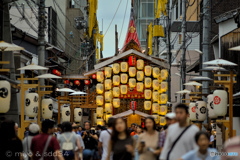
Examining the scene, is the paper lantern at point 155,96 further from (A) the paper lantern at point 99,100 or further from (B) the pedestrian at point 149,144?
(B) the pedestrian at point 149,144

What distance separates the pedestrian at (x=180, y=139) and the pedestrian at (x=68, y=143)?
11.8ft

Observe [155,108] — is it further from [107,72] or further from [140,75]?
[107,72]

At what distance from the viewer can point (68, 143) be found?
1098 centimetres

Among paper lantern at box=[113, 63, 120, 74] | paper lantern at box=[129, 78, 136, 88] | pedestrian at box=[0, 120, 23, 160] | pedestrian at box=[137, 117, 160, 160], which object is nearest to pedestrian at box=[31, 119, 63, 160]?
pedestrian at box=[0, 120, 23, 160]

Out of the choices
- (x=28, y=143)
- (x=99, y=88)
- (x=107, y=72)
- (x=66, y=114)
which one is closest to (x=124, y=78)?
(x=107, y=72)

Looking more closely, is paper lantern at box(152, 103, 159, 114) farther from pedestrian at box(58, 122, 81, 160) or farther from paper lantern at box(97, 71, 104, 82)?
pedestrian at box(58, 122, 81, 160)

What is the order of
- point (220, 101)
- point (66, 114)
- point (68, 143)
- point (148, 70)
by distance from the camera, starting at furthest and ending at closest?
1. point (148, 70)
2. point (66, 114)
3. point (220, 101)
4. point (68, 143)

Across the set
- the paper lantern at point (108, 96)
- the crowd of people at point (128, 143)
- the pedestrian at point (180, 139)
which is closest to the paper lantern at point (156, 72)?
the paper lantern at point (108, 96)

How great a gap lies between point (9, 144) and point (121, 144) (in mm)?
2410

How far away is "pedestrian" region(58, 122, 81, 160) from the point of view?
1095 cm

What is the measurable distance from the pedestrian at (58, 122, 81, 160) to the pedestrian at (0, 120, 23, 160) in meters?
1.78

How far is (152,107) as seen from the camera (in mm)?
34375

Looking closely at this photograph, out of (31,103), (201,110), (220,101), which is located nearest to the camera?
(220,101)

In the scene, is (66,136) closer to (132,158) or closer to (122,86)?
(132,158)
